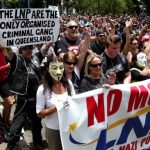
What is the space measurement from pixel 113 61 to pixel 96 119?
1.11 metres

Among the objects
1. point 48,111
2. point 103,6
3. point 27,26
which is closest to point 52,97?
point 48,111

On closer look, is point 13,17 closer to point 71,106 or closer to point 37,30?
point 37,30

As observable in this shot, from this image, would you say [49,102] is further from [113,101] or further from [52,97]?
[113,101]

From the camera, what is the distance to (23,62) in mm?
6051

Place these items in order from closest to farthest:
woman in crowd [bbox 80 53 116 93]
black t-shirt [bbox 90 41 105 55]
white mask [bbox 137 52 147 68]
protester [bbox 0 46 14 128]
A: woman in crowd [bbox 80 53 116 93] → protester [bbox 0 46 14 128] → white mask [bbox 137 52 147 68] → black t-shirt [bbox 90 41 105 55]

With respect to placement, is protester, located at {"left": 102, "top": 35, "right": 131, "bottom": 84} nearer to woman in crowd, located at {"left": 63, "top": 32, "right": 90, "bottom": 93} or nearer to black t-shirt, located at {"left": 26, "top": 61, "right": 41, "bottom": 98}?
woman in crowd, located at {"left": 63, "top": 32, "right": 90, "bottom": 93}

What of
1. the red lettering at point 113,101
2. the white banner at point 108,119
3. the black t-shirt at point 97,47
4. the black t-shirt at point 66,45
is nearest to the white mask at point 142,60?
the black t-shirt at point 97,47

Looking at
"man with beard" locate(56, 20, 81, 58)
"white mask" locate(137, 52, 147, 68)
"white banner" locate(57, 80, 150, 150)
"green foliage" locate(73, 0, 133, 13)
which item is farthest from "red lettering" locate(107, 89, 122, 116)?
"green foliage" locate(73, 0, 133, 13)

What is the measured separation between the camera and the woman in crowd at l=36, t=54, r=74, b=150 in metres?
4.61

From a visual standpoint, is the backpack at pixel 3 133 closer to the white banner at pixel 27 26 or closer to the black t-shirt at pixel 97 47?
the white banner at pixel 27 26

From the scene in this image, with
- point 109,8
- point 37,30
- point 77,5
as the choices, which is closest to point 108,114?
point 37,30

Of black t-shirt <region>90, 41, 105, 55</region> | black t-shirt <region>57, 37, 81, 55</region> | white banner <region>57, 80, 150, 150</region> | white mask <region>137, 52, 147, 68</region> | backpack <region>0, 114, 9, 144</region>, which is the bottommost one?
backpack <region>0, 114, 9, 144</region>

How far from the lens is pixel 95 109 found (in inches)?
190

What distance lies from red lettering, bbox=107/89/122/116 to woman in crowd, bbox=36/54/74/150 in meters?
0.47
